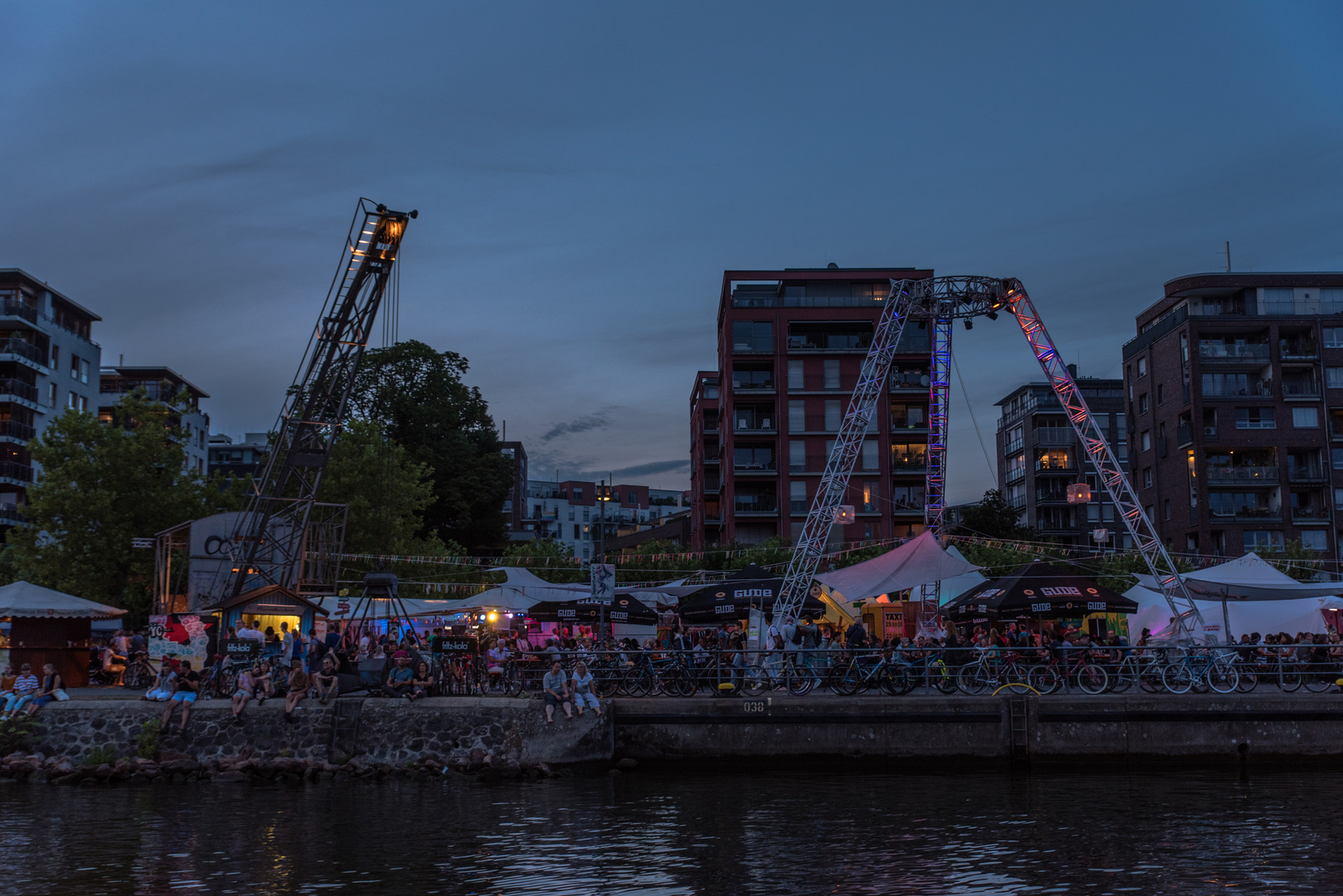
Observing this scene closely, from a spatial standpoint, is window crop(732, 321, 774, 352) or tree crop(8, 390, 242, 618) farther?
window crop(732, 321, 774, 352)

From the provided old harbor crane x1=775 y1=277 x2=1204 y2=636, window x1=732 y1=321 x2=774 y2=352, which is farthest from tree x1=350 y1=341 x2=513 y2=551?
old harbor crane x1=775 y1=277 x2=1204 y2=636

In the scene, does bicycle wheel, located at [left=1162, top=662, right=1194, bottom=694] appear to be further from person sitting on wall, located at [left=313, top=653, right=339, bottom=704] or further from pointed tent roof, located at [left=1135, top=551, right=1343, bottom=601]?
person sitting on wall, located at [left=313, top=653, right=339, bottom=704]

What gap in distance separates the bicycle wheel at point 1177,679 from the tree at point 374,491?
119ft

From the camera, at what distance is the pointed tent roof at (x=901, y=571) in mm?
31016

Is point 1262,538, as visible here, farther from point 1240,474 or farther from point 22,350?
point 22,350

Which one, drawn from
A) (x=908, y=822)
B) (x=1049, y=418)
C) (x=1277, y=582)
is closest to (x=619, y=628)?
(x=1277, y=582)

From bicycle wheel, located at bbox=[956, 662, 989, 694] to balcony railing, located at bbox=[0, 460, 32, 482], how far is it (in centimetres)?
Result: 6581

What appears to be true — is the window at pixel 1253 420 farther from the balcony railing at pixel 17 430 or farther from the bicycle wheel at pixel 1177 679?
the balcony railing at pixel 17 430

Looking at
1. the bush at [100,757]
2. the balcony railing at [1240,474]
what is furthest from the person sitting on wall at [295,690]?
the balcony railing at [1240,474]

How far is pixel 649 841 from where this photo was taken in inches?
674

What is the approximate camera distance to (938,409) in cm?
3775

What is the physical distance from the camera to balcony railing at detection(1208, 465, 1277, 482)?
71.0 meters

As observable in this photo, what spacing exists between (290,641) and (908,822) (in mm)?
19609

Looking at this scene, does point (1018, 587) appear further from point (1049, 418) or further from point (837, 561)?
point (1049, 418)
